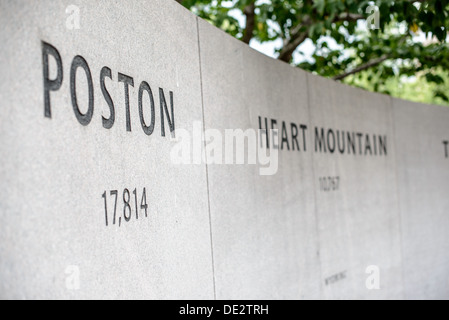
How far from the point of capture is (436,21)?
435 centimetres

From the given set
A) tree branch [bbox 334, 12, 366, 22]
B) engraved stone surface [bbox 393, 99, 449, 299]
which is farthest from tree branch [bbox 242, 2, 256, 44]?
engraved stone surface [bbox 393, 99, 449, 299]

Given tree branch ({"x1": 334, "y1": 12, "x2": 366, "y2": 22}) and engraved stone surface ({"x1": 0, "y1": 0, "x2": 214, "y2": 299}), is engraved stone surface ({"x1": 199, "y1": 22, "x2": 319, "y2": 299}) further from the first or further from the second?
tree branch ({"x1": 334, "y1": 12, "x2": 366, "y2": 22})

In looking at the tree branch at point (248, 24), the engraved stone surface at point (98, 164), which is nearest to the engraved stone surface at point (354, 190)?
the tree branch at point (248, 24)

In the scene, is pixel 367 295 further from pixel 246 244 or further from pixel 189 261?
pixel 189 261

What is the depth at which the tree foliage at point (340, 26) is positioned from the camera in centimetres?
454

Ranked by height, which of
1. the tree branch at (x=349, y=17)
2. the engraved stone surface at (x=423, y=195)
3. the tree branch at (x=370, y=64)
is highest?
the tree branch at (x=349, y=17)

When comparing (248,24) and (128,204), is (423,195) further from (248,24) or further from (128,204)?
(128,204)

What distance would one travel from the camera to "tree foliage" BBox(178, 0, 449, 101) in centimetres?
454

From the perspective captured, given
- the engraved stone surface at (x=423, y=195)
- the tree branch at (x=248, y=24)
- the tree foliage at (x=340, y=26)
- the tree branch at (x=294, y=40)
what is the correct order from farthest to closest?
the engraved stone surface at (x=423, y=195) → the tree branch at (x=294, y=40) → the tree branch at (x=248, y=24) → the tree foliage at (x=340, y=26)

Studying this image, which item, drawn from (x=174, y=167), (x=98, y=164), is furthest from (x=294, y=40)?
(x=98, y=164)

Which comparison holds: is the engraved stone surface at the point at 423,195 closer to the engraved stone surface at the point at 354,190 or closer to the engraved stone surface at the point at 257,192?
the engraved stone surface at the point at 354,190

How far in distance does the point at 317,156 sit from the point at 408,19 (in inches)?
51.3

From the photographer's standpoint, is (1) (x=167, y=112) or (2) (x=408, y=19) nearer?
(1) (x=167, y=112)
